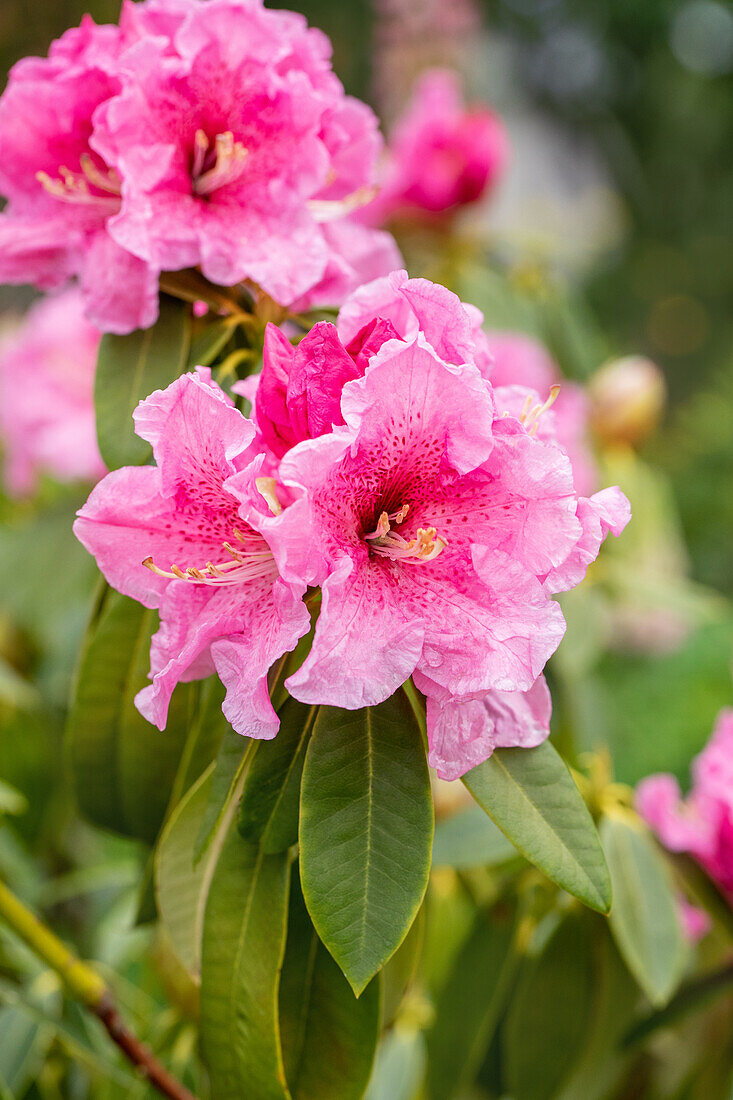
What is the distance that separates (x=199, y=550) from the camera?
43 centimetres

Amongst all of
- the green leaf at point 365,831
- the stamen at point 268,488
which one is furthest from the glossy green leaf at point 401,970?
the stamen at point 268,488

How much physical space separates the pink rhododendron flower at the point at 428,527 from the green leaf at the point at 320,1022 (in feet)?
0.52

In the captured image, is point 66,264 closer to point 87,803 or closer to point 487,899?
point 87,803

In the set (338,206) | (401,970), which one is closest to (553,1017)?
(401,970)

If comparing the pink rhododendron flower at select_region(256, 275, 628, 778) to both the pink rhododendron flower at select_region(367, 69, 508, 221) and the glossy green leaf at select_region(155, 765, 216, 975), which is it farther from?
the pink rhododendron flower at select_region(367, 69, 508, 221)

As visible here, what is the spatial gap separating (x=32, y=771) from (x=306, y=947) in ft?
1.95

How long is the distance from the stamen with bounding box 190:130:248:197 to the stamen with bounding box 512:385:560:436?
0.19 metres

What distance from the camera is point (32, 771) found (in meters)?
1.02

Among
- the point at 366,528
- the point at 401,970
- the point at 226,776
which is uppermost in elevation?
the point at 366,528

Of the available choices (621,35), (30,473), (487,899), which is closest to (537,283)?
(30,473)

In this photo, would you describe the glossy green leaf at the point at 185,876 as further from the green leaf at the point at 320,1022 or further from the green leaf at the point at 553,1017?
the green leaf at the point at 553,1017

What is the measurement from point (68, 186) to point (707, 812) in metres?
0.53

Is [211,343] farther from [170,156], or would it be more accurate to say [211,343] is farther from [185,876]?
[185,876]

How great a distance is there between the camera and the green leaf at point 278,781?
17.1 inches
